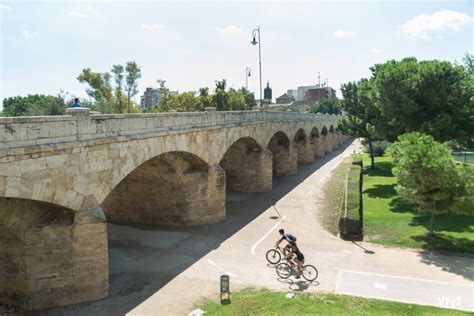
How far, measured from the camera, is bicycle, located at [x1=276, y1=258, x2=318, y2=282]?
13656mm

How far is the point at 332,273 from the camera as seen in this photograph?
550 inches

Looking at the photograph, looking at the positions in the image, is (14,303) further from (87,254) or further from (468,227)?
(468,227)

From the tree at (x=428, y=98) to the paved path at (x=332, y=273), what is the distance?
8.86m

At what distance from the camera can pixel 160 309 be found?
11617 millimetres

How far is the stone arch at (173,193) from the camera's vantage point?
1988 centimetres

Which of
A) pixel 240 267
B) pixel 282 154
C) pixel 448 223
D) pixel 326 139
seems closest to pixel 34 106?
pixel 282 154

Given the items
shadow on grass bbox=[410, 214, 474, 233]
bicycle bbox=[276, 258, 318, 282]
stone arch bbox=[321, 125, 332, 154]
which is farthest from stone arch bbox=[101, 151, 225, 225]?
stone arch bbox=[321, 125, 332, 154]

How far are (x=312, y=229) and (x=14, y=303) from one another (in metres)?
13.1

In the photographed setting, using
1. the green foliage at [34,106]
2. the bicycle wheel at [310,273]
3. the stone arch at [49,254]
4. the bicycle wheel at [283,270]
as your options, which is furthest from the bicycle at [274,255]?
the green foliage at [34,106]

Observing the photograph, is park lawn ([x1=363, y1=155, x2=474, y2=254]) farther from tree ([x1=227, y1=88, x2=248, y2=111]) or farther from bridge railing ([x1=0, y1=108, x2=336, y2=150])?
tree ([x1=227, y1=88, x2=248, y2=111])

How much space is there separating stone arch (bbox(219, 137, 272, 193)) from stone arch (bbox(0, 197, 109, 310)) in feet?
57.4

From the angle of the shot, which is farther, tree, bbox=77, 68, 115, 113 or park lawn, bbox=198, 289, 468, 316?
tree, bbox=77, 68, 115, 113

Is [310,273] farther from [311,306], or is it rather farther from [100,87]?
[100,87]

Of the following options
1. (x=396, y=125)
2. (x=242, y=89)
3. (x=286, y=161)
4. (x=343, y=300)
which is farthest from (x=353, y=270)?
(x=242, y=89)
